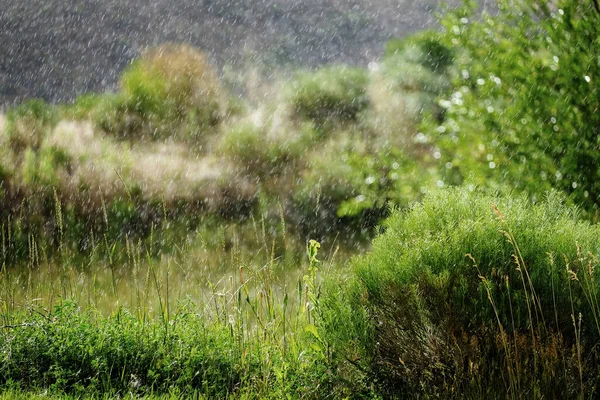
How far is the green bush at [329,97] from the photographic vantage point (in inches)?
441

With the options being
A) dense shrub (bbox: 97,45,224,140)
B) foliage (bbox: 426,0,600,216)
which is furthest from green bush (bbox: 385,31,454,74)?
foliage (bbox: 426,0,600,216)

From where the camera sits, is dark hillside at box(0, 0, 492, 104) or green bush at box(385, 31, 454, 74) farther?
dark hillside at box(0, 0, 492, 104)

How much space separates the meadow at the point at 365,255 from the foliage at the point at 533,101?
0.01 m

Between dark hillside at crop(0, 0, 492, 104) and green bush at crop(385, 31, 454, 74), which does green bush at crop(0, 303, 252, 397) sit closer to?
green bush at crop(385, 31, 454, 74)

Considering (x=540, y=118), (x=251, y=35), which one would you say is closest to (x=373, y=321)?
(x=540, y=118)

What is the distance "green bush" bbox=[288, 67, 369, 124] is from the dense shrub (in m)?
1.37

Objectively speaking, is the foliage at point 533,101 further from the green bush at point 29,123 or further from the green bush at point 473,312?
the green bush at point 29,123

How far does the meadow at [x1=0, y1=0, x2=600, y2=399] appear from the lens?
3.00 metres

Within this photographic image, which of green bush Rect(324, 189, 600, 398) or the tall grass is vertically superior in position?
green bush Rect(324, 189, 600, 398)

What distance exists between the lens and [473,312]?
3000 mm

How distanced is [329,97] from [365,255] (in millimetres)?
7861

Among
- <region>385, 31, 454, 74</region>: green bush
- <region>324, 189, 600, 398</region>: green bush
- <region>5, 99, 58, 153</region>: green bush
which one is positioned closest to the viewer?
<region>324, 189, 600, 398</region>: green bush

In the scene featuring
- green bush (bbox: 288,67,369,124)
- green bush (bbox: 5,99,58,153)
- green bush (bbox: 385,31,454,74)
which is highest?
green bush (bbox: 385,31,454,74)

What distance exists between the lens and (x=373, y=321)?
3.13 m
